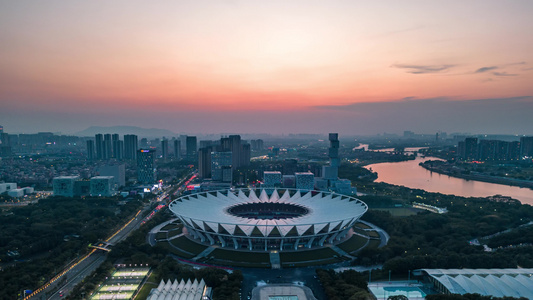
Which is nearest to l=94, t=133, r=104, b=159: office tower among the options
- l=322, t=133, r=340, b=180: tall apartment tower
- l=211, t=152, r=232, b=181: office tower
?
l=211, t=152, r=232, b=181: office tower

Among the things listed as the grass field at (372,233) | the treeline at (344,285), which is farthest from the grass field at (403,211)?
the treeline at (344,285)

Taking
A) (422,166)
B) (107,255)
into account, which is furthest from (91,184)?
(422,166)

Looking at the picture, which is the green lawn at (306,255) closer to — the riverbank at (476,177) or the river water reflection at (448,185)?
the river water reflection at (448,185)

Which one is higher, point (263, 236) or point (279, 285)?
point (263, 236)

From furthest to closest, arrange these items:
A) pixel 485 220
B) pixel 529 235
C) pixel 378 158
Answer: pixel 378 158, pixel 485 220, pixel 529 235

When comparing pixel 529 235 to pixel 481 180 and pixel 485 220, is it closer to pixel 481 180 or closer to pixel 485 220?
pixel 485 220

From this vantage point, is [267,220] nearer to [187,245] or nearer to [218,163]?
[187,245]
